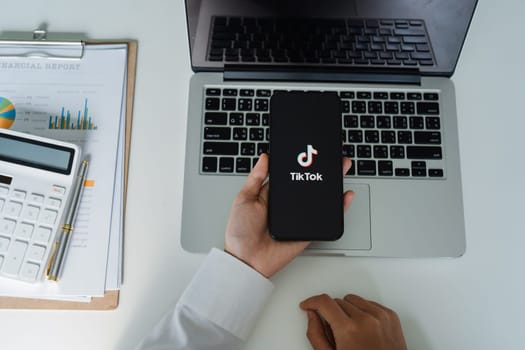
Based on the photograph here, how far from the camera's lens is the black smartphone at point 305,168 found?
560 millimetres

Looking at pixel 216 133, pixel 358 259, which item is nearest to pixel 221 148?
pixel 216 133

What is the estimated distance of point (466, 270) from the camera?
646 millimetres

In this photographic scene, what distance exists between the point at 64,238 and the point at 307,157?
35 centimetres

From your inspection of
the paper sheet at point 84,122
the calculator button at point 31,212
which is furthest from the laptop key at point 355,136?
the calculator button at point 31,212

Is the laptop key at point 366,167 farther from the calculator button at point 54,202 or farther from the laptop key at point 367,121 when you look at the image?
the calculator button at point 54,202

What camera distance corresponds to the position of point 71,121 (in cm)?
70

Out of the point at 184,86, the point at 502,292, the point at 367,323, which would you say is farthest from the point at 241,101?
the point at 502,292

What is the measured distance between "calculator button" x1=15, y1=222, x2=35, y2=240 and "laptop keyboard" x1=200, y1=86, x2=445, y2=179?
0.24 metres

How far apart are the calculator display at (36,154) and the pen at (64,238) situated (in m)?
0.02

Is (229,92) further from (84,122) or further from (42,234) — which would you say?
(42,234)

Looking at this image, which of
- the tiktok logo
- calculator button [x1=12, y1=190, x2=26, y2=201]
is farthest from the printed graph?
the tiktok logo

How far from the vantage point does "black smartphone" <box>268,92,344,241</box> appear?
0.56 metres

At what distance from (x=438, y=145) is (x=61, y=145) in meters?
0.54

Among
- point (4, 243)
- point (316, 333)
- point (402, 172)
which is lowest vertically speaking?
point (316, 333)
